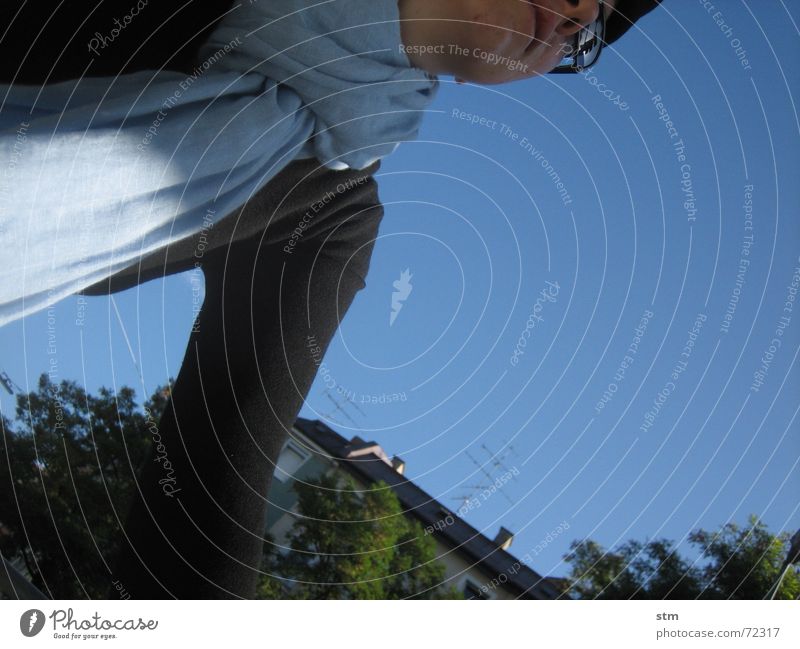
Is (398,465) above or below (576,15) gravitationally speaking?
below

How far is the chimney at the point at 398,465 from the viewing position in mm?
909

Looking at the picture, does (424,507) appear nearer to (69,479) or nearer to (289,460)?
(289,460)

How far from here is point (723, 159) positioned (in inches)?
38.2

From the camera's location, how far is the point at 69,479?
0.91 m

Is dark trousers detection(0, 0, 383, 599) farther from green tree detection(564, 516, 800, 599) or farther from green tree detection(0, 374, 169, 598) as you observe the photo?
green tree detection(564, 516, 800, 599)

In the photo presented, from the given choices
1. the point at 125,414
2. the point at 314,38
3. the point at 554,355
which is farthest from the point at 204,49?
the point at 554,355

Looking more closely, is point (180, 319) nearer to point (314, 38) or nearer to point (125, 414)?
point (125, 414)

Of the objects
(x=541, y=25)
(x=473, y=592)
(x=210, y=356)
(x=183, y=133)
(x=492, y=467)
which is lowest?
(x=473, y=592)

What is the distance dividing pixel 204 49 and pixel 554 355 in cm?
50

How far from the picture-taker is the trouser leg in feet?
2.89

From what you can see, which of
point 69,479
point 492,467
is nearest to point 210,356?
point 69,479

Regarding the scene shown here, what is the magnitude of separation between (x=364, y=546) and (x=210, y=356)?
26cm
